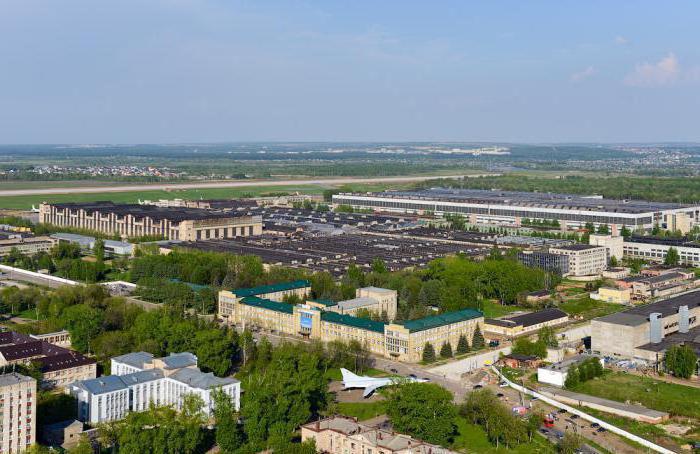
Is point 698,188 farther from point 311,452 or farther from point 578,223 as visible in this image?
point 311,452

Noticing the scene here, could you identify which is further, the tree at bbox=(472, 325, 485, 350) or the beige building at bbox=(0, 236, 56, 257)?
the beige building at bbox=(0, 236, 56, 257)

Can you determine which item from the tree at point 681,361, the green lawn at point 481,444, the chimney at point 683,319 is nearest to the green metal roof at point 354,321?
the green lawn at point 481,444

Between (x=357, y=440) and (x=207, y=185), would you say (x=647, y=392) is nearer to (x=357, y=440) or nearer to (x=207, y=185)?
(x=357, y=440)

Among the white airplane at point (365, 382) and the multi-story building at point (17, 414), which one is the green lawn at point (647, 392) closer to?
the white airplane at point (365, 382)

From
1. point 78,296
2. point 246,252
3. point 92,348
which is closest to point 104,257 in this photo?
point 246,252

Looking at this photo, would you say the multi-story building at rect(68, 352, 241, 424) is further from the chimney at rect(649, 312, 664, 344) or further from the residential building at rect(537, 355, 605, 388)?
the chimney at rect(649, 312, 664, 344)

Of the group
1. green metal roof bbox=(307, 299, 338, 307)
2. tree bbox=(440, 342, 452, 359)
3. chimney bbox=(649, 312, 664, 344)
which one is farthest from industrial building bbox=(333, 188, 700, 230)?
tree bbox=(440, 342, 452, 359)
